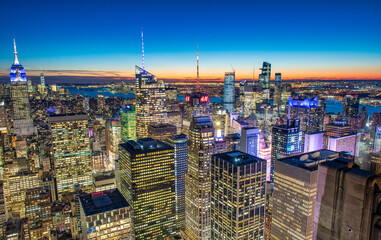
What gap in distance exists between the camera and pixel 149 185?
56.7 m

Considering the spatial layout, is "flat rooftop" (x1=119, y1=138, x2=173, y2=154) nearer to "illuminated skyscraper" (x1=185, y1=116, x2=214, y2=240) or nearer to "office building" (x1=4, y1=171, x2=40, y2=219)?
"illuminated skyscraper" (x1=185, y1=116, x2=214, y2=240)

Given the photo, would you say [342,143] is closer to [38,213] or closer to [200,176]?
[200,176]

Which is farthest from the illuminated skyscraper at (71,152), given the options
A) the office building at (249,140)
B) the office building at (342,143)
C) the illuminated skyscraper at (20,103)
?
the office building at (342,143)

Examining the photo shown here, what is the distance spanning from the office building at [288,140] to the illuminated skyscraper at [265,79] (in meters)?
104

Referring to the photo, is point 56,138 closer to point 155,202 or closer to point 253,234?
point 155,202

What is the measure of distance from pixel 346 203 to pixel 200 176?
55593mm

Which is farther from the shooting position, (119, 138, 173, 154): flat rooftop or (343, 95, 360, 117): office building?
(343, 95, 360, 117): office building

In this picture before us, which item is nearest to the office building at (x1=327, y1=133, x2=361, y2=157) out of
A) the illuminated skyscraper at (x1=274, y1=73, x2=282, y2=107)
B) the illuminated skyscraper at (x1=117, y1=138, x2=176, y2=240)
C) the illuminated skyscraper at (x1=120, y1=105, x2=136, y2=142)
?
the illuminated skyscraper at (x1=117, y1=138, x2=176, y2=240)

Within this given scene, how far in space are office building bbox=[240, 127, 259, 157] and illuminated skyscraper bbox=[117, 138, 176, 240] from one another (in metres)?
35.9

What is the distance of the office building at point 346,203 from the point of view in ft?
17.3

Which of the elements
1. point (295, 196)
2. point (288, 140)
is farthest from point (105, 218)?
point (288, 140)

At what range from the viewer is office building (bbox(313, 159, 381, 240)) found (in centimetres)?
528

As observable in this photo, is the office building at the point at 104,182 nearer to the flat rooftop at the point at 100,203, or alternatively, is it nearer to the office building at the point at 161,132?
the office building at the point at 161,132

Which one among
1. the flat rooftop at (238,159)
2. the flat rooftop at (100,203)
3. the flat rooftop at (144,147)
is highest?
the flat rooftop at (238,159)
